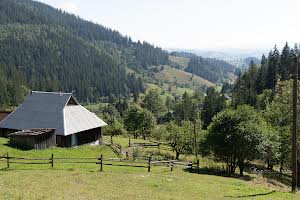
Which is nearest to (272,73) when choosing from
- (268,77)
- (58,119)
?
(268,77)

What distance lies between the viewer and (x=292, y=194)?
29156mm

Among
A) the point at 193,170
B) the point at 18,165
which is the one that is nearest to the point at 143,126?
the point at 193,170

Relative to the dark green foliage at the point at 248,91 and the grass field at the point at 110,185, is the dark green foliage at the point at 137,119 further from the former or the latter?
the grass field at the point at 110,185

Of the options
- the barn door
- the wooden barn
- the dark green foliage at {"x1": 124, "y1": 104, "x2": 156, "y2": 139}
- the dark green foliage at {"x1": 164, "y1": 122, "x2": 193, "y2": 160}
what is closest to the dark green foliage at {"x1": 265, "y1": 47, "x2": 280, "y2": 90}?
the dark green foliage at {"x1": 124, "y1": 104, "x2": 156, "y2": 139}

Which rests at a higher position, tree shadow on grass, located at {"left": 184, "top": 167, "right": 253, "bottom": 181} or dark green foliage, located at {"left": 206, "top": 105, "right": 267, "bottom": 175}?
dark green foliage, located at {"left": 206, "top": 105, "right": 267, "bottom": 175}

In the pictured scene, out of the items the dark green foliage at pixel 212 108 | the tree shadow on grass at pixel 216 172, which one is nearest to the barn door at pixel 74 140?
the tree shadow on grass at pixel 216 172

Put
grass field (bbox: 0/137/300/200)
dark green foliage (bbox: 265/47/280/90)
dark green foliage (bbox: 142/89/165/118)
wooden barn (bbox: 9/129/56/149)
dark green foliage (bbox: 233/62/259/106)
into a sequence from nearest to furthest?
1. grass field (bbox: 0/137/300/200)
2. wooden barn (bbox: 9/129/56/149)
3. dark green foliage (bbox: 233/62/259/106)
4. dark green foliage (bbox: 265/47/280/90)
5. dark green foliage (bbox: 142/89/165/118)

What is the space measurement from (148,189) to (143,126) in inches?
2410

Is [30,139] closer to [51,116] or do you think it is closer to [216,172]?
[51,116]

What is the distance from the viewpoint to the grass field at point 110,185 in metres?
24.6

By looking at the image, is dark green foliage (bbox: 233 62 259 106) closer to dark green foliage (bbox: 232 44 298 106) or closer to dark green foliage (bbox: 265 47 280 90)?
dark green foliage (bbox: 232 44 298 106)

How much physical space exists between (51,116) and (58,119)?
1520mm

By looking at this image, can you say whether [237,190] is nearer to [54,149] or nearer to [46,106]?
[54,149]

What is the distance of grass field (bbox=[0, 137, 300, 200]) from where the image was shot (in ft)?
80.6
